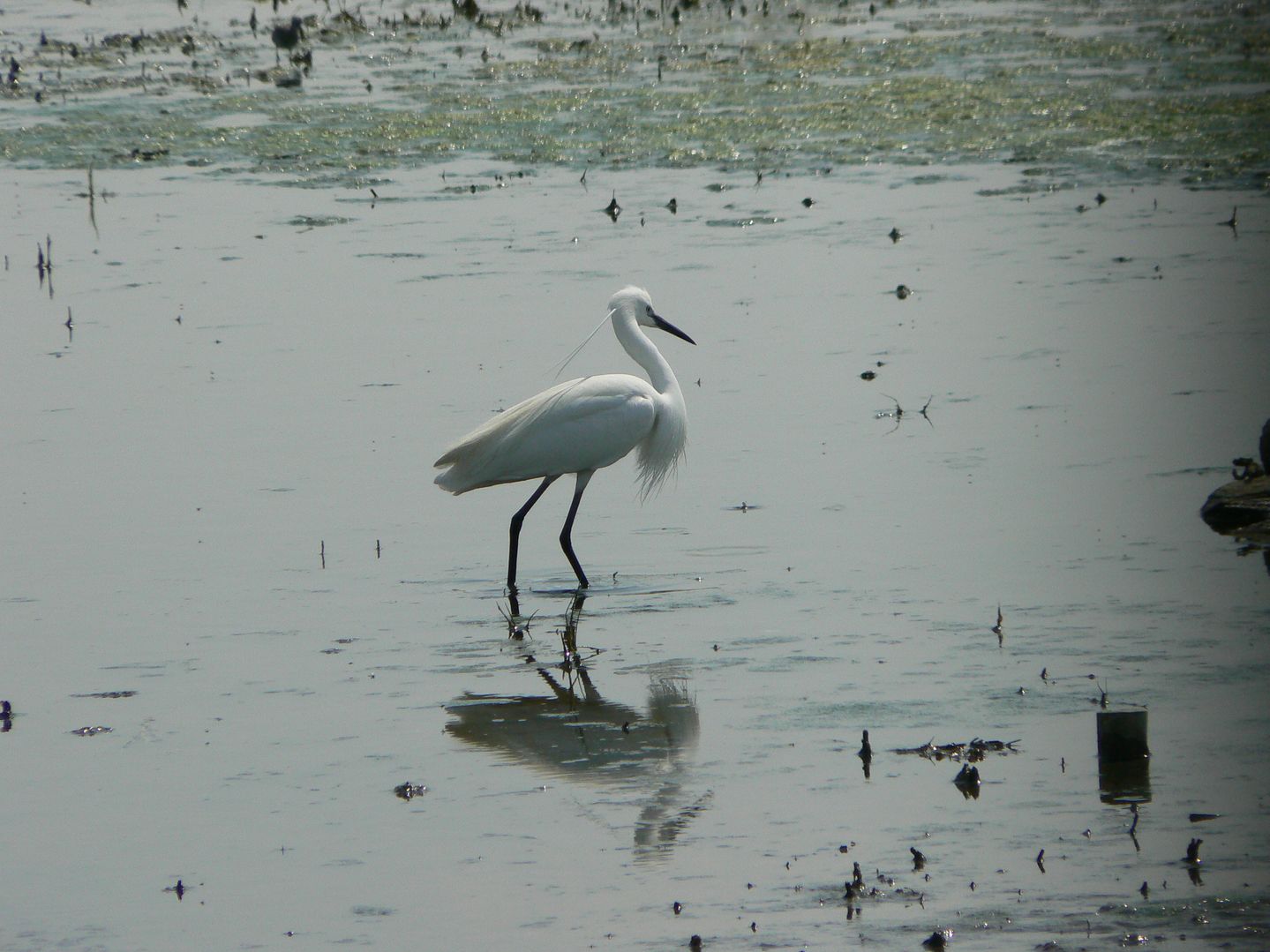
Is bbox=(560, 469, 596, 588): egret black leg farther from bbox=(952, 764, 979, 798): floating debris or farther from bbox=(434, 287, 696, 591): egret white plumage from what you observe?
bbox=(952, 764, 979, 798): floating debris

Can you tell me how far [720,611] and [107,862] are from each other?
2.66 meters

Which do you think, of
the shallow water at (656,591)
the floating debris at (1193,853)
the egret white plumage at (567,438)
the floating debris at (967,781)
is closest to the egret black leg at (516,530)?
the egret white plumage at (567,438)

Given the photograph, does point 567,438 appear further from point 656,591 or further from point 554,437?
point 656,591

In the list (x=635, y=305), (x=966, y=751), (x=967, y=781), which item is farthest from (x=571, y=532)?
(x=967, y=781)

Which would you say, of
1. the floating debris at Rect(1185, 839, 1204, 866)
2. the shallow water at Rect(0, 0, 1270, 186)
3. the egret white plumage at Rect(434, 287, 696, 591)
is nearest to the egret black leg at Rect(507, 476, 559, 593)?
the egret white plumage at Rect(434, 287, 696, 591)

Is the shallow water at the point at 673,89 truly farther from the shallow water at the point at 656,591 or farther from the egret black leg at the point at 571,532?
the egret black leg at the point at 571,532

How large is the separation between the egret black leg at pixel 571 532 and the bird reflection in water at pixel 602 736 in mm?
956

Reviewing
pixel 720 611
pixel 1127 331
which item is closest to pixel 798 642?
pixel 720 611

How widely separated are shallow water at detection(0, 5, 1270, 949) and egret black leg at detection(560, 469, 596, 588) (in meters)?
0.12

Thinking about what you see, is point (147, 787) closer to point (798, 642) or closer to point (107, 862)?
point (107, 862)

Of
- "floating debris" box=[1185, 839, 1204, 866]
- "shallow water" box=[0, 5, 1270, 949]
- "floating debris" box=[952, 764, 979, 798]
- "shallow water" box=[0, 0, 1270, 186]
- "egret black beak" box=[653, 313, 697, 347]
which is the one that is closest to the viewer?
"floating debris" box=[1185, 839, 1204, 866]

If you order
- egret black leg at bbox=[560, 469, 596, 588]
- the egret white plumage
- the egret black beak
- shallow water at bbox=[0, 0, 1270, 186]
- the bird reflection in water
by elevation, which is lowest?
the bird reflection in water

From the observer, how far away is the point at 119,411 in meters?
10.8

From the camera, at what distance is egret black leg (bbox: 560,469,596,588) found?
7.77 metres
